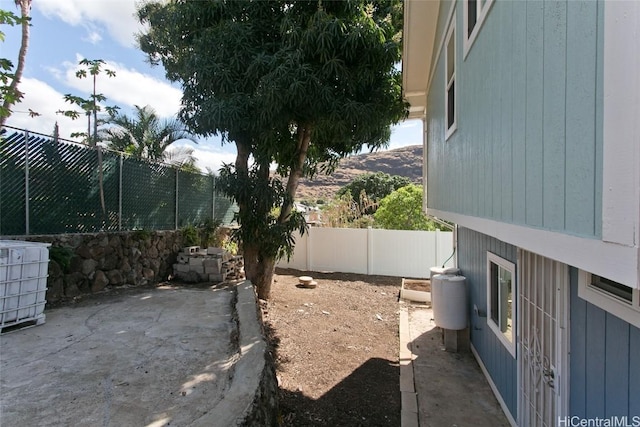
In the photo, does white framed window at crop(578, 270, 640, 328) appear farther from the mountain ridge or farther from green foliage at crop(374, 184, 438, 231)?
the mountain ridge

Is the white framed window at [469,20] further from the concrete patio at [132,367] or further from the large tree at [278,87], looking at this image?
the concrete patio at [132,367]

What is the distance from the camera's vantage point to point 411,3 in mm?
5559

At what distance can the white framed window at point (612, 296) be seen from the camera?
64.4 inches

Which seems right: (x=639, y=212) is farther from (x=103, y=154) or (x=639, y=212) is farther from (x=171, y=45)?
(x=171, y=45)

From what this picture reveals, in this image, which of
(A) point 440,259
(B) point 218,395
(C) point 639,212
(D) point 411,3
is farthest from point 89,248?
(A) point 440,259

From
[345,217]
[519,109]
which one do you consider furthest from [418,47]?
[345,217]

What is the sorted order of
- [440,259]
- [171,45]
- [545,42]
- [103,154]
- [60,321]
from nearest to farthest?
[545,42]
[60,321]
[103,154]
[171,45]
[440,259]

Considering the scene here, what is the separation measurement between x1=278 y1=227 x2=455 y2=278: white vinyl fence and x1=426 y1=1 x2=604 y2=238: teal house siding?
7.25 metres

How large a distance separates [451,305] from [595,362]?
327 cm

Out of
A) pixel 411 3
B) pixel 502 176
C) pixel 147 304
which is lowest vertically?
pixel 147 304

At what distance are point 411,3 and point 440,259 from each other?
7.17 metres

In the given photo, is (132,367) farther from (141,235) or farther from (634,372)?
(141,235)

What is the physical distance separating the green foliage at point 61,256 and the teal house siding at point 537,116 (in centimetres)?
594

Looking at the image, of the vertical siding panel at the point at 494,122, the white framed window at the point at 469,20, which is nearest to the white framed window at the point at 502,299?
the vertical siding panel at the point at 494,122
